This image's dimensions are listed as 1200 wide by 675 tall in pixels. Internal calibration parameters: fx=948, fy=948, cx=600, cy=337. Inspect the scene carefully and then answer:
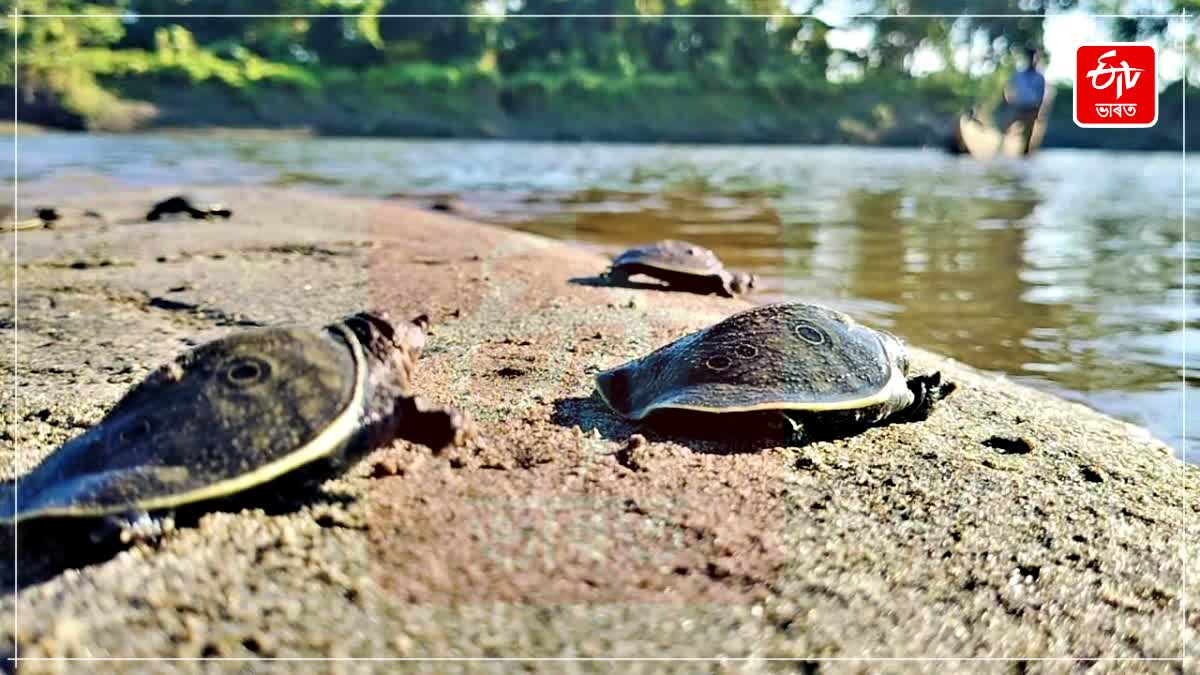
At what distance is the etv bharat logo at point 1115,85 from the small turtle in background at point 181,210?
6.05 metres

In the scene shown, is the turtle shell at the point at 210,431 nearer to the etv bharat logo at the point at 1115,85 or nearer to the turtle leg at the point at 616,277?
the turtle leg at the point at 616,277

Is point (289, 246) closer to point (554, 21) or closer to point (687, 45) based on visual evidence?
point (554, 21)

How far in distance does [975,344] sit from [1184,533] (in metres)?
2.30

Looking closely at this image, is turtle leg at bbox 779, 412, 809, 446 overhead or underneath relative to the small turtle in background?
underneath

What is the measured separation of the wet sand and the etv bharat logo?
60.8 inches

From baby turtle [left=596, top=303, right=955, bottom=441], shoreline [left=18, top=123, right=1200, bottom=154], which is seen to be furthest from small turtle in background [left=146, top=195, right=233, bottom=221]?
shoreline [left=18, top=123, right=1200, bottom=154]

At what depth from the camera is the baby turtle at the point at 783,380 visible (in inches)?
98.7

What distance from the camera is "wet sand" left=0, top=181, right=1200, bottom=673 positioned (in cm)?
164

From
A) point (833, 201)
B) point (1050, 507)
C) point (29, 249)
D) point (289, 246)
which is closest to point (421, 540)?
point (1050, 507)

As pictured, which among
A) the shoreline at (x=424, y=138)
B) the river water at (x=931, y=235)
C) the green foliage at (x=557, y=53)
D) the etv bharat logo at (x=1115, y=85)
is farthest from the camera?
the green foliage at (x=557, y=53)

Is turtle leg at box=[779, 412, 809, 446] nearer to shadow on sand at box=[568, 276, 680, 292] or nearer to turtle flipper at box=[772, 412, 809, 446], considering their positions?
turtle flipper at box=[772, 412, 809, 446]

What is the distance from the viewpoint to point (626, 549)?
76.0 inches

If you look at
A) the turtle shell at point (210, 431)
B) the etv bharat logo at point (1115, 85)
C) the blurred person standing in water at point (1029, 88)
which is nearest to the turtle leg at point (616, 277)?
the etv bharat logo at point (1115, 85)

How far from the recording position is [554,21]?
42.4m
